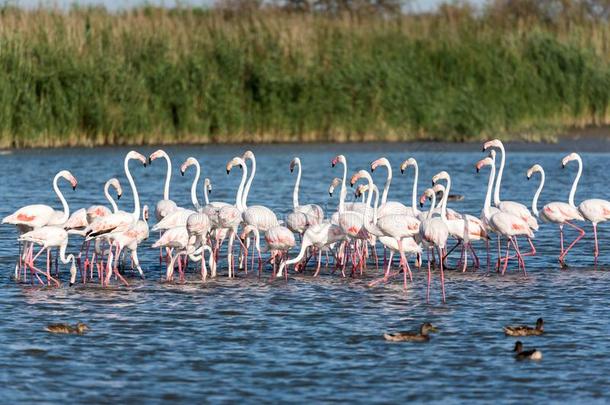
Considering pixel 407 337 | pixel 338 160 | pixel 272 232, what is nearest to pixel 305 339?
pixel 407 337

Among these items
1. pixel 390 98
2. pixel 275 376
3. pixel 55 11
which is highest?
pixel 55 11

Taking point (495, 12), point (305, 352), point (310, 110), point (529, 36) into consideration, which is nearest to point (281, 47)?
point (310, 110)

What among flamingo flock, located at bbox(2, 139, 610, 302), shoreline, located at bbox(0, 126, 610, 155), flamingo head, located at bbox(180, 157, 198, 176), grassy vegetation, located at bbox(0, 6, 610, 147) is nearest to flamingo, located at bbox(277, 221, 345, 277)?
flamingo flock, located at bbox(2, 139, 610, 302)

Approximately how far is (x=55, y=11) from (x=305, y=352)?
1792 cm

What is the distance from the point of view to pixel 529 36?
28312 millimetres

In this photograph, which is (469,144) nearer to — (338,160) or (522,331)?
(338,160)

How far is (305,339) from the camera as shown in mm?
9891

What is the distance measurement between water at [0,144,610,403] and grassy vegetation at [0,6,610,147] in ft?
28.5

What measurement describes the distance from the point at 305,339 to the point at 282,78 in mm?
16034

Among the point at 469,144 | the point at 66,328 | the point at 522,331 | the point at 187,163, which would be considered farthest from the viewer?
the point at 469,144

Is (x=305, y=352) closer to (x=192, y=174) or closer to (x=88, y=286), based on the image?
(x=88, y=286)

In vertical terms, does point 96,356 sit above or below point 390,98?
→ below

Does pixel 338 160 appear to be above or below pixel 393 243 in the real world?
above

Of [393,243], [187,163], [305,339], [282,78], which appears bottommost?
[305,339]
